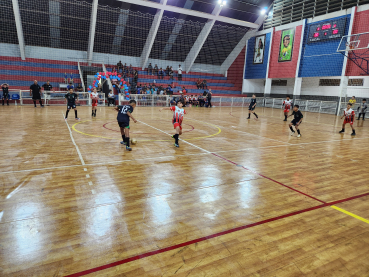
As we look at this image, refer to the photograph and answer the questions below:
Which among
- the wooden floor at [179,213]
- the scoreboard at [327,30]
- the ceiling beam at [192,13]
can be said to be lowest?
the wooden floor at [179,213]

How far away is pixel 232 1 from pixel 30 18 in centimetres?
1923

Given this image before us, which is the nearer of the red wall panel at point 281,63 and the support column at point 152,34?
the support column at point 152,34

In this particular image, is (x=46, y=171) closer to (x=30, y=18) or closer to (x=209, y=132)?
(x=209, y=132)

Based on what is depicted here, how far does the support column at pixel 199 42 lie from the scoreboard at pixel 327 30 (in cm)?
921

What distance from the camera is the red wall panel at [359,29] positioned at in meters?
19.3

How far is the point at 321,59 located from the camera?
2242 centimetres

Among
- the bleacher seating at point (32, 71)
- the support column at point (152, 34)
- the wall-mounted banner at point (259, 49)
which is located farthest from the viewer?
the wall-mounted banner at point (259, 49)

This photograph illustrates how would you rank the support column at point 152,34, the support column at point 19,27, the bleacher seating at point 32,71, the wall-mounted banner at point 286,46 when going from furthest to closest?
the wall-mounted banner at point 286,46
the support column at point 152,34
the bleacher seating at point 32,71
the support column at point 19,27

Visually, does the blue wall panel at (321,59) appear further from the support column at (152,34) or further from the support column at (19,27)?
the support column at (19,27)

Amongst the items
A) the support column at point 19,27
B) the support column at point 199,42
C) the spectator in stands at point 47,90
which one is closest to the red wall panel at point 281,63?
the support column at point 199,42

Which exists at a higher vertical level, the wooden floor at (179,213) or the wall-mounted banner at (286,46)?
the wall-mounted banner at (286,46)

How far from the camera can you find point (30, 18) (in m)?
21.5

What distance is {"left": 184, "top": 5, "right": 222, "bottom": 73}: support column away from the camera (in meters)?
25.5

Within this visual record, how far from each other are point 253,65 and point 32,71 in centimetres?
2340
